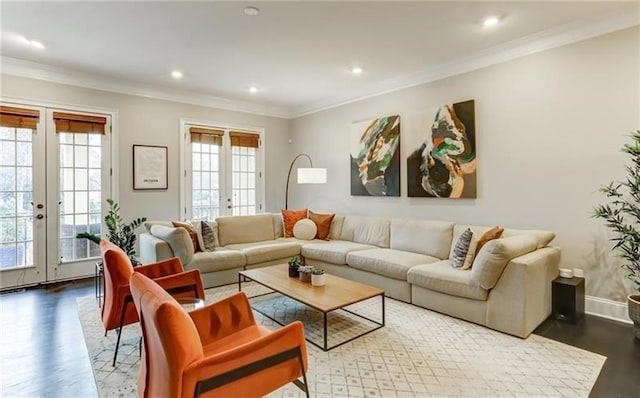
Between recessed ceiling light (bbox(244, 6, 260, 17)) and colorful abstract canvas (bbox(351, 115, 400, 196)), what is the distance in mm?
2627

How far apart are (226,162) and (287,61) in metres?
2.51

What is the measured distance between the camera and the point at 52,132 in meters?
4.55

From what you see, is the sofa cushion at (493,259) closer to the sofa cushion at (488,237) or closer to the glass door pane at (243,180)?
the sofa cushion at (488,237)

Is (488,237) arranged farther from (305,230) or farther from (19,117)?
(19,117)

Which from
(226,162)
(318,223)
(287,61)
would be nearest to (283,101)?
(226,162)

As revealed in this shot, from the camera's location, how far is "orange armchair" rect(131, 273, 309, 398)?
54.2 inches

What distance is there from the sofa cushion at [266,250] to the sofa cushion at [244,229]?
0.46 feet

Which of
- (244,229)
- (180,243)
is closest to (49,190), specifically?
(180,243)

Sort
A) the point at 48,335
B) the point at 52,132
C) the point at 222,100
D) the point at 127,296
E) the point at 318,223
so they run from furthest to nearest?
the point at 222,100 → the point at 318,223 → the point at 52,132 → the point at 48,335 → the point at 127,296

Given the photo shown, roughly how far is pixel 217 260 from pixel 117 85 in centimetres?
305

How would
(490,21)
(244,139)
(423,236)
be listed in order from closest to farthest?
(490,21)
(423,236)
(244,139)

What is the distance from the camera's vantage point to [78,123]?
4703 mm

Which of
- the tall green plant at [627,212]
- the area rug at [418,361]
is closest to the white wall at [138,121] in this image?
the area rug at [418,361]

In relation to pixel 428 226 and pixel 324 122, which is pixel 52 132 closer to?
pixel 324 122
